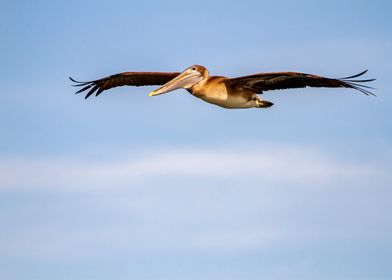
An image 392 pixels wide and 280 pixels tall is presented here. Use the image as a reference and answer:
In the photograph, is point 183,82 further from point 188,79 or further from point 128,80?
point 128,80

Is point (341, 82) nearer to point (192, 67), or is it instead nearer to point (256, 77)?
point (256, 77)

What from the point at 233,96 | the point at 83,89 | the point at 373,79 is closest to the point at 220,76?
the point at 233,96

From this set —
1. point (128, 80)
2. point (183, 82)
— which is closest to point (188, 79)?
point (183, 82)

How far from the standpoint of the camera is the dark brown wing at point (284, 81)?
875 inches

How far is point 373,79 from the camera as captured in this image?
21.5 metres

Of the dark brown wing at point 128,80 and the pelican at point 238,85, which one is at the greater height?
the dark brown wing at point 128,80

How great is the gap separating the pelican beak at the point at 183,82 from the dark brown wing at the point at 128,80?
2177 mm

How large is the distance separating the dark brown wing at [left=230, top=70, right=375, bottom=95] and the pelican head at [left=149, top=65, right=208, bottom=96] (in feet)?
2.93

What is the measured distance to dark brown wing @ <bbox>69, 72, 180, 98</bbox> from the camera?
26.1 m

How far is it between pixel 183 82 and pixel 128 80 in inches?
166

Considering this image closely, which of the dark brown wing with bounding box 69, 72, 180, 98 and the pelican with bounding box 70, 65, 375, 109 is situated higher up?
the dark brown wing with bounding box 69, 72, 180, 98

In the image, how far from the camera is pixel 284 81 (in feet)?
75.3

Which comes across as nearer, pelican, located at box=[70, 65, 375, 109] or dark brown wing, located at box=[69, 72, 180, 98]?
pelican, located at box=[70, 65, 375, 109]

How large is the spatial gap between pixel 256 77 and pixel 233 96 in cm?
88
